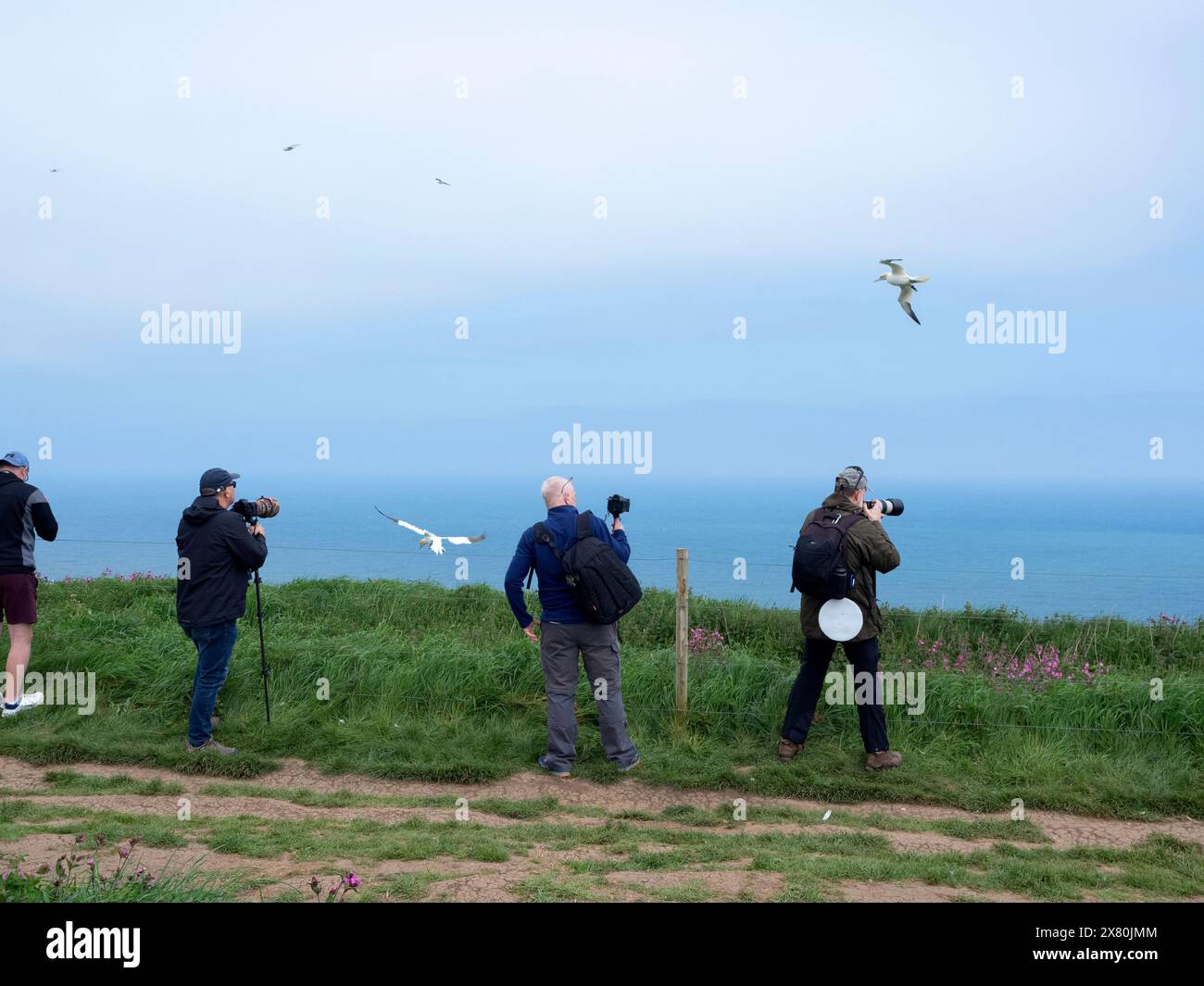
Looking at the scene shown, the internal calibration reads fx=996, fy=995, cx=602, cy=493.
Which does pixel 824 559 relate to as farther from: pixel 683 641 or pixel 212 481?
pixel 212 481

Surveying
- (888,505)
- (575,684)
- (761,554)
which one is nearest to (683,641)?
(575,684)

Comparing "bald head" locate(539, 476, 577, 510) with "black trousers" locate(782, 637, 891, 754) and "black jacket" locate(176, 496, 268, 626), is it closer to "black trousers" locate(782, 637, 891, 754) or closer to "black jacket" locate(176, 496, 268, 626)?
"black trousers" locate(782, 637, 891, 754)

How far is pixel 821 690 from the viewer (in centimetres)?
731

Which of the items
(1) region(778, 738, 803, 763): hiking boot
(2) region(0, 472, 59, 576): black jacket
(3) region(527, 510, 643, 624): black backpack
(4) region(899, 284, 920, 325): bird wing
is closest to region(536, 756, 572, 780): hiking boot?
(3) region(527, 510, 643, 624): black backpack

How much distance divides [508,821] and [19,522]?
4929 millimetres

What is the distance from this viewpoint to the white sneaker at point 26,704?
8312mm

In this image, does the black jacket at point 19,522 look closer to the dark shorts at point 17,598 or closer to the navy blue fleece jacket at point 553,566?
the dark shorts at point 17,598

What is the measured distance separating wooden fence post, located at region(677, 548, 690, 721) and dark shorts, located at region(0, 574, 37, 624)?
5305mm

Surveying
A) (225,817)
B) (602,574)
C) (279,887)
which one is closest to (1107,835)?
(602,574)

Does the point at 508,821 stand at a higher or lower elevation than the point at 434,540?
lower

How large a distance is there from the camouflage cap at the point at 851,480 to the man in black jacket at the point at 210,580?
4.22m

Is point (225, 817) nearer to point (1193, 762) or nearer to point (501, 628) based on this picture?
point (501, 628)

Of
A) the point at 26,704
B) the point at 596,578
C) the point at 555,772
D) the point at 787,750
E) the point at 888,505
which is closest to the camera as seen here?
the point at 596,578

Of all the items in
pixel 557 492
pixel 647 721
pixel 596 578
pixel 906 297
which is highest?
pixel 906 297
